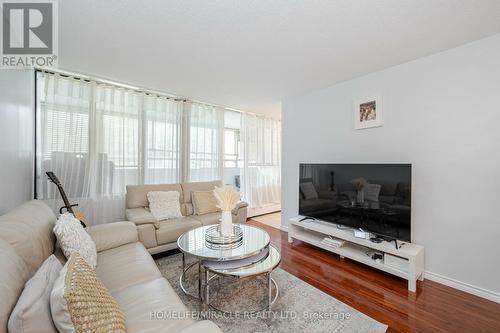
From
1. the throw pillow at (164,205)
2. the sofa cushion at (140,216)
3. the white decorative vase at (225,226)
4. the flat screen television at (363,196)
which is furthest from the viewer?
the throw pillow at (164,205)

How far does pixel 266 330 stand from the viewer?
1.46 m

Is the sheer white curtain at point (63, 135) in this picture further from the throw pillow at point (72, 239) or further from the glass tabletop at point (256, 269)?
the glass tabletop at point (256, 269)

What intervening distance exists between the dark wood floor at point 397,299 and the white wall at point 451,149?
0.25m

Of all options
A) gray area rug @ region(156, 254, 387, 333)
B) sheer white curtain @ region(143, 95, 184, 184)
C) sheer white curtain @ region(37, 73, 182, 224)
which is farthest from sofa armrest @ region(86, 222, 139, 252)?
sheer white curtain @ region(143, 95, 184, 184)

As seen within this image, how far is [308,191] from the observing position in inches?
118

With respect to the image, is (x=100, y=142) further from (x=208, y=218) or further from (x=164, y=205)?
(x=208, y=218)

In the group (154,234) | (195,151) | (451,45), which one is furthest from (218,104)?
(451,45)

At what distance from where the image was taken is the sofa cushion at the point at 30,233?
3.60 ft

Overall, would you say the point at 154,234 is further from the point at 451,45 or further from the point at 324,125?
the point at 451,45

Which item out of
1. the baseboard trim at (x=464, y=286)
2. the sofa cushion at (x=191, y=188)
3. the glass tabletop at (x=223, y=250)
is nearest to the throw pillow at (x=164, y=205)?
the sofa cushion at (x=191, y=188)

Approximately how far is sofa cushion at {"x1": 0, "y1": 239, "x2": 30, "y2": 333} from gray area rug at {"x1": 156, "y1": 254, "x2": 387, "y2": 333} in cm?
118

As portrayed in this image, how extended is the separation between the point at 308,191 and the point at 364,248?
98 centimetres

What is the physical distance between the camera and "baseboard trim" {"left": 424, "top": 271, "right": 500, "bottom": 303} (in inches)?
70.9

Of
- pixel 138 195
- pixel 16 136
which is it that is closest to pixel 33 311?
pixel 16 136
